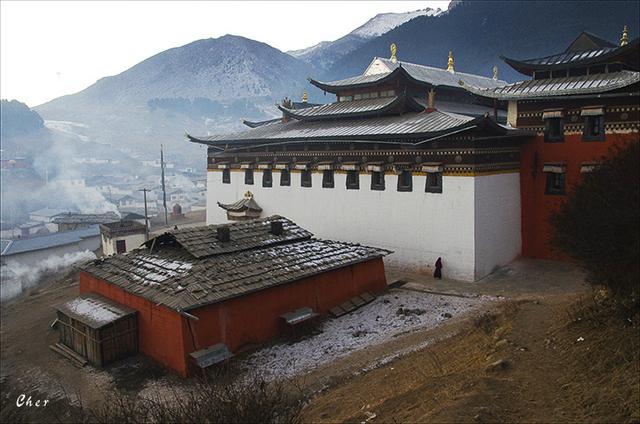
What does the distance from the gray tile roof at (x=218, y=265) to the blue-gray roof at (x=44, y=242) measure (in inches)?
1299

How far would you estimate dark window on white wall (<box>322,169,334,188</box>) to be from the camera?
24172 millimetres

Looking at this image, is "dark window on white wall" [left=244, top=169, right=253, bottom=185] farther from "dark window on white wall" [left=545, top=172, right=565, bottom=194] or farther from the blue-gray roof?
the blue-gray roof

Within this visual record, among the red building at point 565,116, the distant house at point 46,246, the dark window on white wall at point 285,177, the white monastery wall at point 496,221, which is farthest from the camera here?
the distant house at point 46,246

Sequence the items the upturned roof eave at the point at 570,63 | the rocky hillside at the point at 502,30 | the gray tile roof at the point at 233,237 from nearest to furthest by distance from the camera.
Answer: the gray tile roof at the point at 233,237 < the upturned roof eave at the point at 570,63 < the rocky hillside at the point at 502,30

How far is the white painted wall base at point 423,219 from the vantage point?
19094 mm

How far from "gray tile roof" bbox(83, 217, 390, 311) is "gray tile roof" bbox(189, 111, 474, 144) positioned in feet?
18.3

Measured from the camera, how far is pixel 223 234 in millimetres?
16250

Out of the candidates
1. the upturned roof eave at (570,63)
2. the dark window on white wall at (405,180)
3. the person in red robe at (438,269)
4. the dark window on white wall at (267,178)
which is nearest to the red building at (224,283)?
the person in red robe at (438,269)

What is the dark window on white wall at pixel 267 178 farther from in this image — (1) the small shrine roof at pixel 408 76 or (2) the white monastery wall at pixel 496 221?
(2) the white monastery wall at pixel 496 221

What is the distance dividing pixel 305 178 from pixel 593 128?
13.2 meters

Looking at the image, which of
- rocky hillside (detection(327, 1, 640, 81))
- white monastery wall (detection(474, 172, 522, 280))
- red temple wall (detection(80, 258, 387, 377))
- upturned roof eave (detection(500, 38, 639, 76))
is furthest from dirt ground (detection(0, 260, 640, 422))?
rocky hillside (detection(327, 1, 640, 81))

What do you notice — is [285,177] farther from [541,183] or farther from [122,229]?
[122,229]

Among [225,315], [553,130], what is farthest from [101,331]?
[553,130]

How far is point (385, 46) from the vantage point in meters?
167
